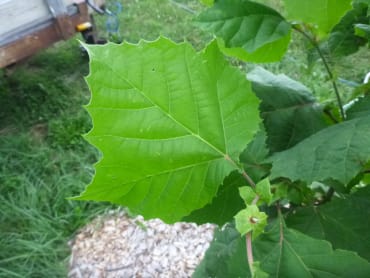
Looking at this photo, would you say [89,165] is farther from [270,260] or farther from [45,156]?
[270,260]

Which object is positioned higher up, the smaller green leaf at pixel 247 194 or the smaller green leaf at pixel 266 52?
the smaller green leaf at pixel 266 52

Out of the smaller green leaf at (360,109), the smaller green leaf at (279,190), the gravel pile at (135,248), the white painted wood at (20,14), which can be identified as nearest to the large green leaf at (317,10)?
the smaller green leaf at (360,109)

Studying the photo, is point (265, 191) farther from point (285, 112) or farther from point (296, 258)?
point (285, 112)

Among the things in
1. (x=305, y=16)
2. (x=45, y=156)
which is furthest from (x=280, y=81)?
(x=45, y=156)

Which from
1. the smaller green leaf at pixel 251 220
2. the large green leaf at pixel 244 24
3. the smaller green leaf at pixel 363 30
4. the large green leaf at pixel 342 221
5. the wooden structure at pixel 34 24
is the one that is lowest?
the wooden structure at pixel 34 24

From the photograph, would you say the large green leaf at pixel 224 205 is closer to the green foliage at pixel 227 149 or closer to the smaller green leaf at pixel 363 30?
the green foliage at pixel 227 149

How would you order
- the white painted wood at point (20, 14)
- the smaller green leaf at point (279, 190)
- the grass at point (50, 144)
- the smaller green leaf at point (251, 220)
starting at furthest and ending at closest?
the white painted wood at point (20, 14), the grass at point (50, 144), the smaller green leaf at point (279, 190), the smaller green leaf at point (251, 220)

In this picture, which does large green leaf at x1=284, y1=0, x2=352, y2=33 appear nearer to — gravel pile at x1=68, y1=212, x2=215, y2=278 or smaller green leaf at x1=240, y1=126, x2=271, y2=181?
smaller green leaf at x1=240, y1=126, x2=271, y2=181

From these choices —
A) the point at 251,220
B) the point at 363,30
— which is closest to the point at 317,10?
the point at 363,30

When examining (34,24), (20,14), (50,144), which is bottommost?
(50,144)
